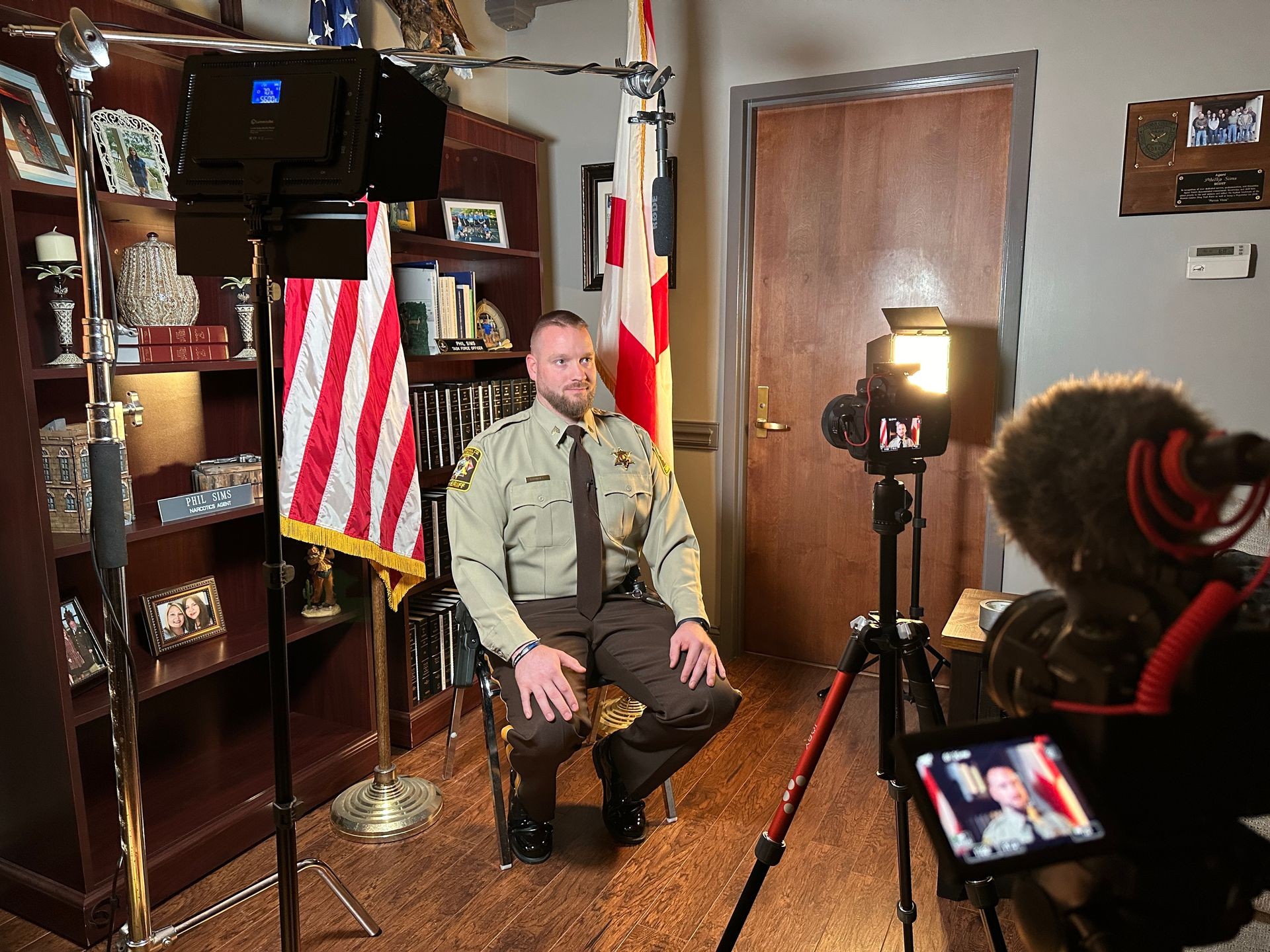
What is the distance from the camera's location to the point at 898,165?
304cm

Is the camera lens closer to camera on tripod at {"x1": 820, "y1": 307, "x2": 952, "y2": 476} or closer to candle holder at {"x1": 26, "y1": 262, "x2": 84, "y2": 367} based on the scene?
camera on tripod at {"x1": 820, "y1": 307, "x2": 952, "y2": 476}

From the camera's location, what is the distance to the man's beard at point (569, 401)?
2361mm

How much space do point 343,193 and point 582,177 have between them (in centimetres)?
231

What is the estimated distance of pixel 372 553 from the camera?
2.38 metres

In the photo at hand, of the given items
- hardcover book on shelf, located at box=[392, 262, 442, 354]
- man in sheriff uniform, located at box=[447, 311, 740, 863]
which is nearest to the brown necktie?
man in sheriff uniform, located at box=[447, 311, 740, 863]

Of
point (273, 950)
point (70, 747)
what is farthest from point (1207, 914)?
point (70, 747)

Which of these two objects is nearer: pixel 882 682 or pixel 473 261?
pixel 882 682

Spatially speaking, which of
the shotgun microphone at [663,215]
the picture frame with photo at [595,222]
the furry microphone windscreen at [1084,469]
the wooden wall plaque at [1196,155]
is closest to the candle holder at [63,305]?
the shotgun microphone at [663,215]

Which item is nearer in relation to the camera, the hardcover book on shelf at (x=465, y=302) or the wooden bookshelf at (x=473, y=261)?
the wooden bookshelf at (x=473, y=261)

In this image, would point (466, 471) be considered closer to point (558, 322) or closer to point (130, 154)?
point (558, 322)

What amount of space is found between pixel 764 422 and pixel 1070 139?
132cm

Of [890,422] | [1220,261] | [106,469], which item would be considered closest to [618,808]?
[890,422]

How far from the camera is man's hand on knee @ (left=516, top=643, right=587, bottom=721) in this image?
2010mm

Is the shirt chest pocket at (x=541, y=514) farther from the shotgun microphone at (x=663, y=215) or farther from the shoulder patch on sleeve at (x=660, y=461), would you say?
the shotgun microphone at (x=663, y=215)
